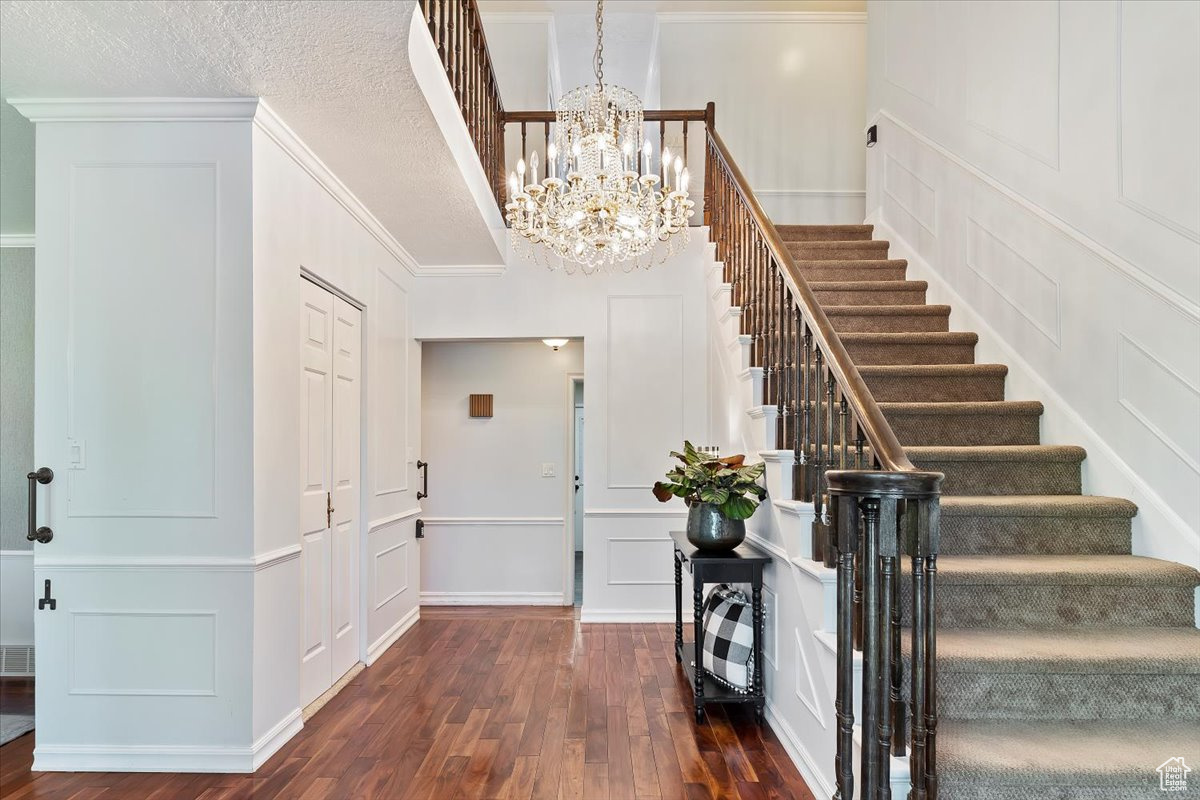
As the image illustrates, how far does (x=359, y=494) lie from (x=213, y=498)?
1.55m

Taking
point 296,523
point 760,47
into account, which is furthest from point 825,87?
point 296,523

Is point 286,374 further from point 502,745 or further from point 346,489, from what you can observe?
point 502,745

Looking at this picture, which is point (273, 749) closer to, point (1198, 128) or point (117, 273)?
point (117, 273)

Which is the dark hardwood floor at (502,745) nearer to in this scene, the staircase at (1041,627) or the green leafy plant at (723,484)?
the staircase at (1041,627)

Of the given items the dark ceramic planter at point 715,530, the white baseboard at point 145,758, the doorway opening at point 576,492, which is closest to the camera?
the white baseboard at point 145,758

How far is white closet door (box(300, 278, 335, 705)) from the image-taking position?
3.70 metres

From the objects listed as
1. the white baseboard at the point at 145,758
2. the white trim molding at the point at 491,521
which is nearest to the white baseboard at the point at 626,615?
the white trim molding at the point at 491,521

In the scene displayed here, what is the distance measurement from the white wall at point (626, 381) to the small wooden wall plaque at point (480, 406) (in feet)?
2.99

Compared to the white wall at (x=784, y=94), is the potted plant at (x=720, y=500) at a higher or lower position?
lower

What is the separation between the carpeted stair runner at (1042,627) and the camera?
206 cm

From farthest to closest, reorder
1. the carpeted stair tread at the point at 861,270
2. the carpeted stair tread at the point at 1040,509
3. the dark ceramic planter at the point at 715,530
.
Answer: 1. the carpeted stair tread at the point at 861,270
2. the dark ceramic planter at the point at 715,530
3. the carpeted stair tread at the point at 1040,509

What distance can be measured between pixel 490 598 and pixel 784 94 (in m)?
5.29

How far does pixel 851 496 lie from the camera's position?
1918 millimetres

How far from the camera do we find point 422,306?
19.0 feet
